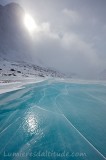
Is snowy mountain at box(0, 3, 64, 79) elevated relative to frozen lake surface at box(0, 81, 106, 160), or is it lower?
elevated

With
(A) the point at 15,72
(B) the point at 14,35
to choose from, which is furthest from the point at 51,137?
(B) the point at 14,35

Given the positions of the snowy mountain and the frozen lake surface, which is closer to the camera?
the frozen lake surface

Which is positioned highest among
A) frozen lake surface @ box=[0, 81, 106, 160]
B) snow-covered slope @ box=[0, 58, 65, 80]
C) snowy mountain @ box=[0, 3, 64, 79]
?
snowy mountain @ box=[0, 3, 64, 79]

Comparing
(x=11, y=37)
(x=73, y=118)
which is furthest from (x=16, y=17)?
(x=73, y=118)

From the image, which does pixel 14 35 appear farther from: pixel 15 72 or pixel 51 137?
pixel 51 137

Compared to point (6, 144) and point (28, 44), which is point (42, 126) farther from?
point (28, 44)

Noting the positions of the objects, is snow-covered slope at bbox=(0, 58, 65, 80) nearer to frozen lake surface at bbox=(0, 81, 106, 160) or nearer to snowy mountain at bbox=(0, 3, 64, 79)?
frozen lake surface at bbox=(0, 81, 106, 160)

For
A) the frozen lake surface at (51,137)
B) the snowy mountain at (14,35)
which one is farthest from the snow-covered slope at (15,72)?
the snowy mountain at (14,35)

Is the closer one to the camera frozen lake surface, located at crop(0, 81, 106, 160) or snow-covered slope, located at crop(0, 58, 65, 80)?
frozen lake surface, located at crop(0, 81, 106, 160)

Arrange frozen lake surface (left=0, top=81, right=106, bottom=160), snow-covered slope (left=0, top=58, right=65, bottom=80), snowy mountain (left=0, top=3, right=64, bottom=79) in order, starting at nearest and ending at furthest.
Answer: frozen lake surface (left=0, top=81, right=106, bottom=160) < snow-covered slope (left=0, top=58, right=65, bottom=80) < snowy mountain (left=0, top=3, right=64, bottom=79)

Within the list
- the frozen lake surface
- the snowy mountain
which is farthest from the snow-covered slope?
the snowy mountain

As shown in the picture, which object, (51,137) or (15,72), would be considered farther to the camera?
(15,72)

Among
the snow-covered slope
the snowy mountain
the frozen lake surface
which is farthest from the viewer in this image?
the snowy mountain

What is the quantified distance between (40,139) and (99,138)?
3474 mm
